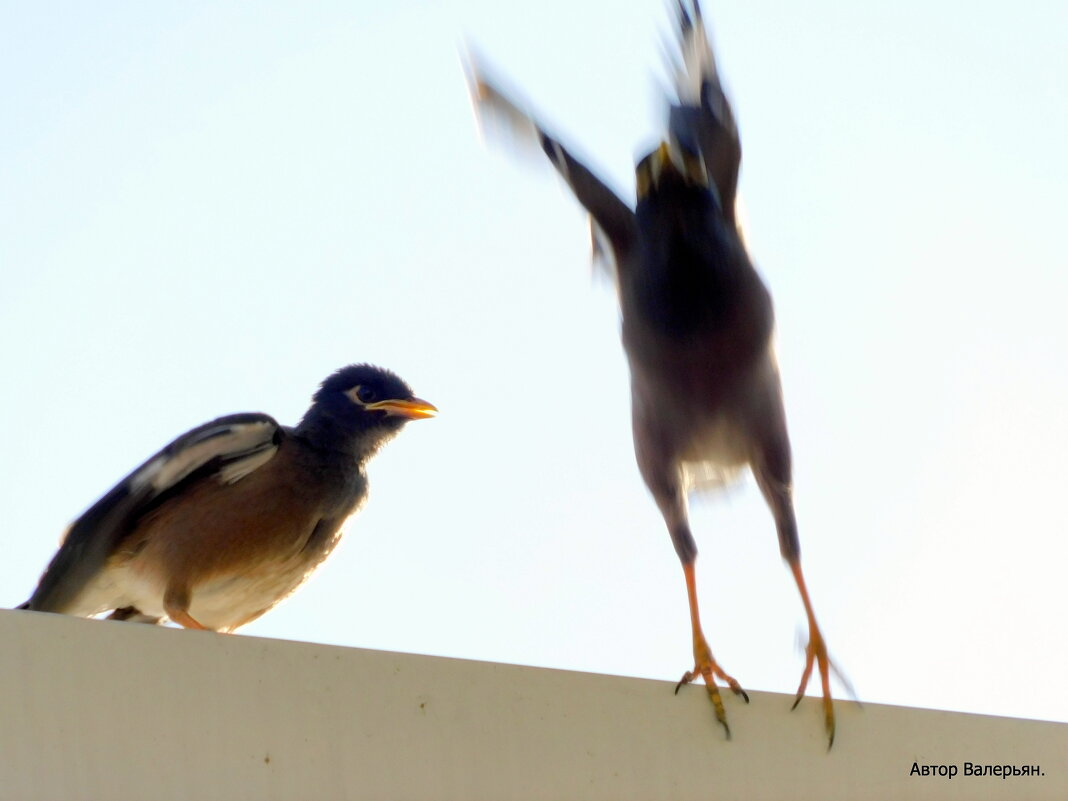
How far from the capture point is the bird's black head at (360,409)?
3.31 m

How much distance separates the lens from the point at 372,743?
178cm

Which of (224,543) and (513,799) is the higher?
(224,543)

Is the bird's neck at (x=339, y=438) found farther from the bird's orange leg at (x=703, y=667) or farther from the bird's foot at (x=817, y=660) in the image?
the bird's foot at (x=817, y=660)

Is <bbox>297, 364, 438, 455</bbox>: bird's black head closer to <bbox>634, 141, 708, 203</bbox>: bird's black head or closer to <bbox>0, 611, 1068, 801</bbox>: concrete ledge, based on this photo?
<bbox>634, 141, 708, 203</bbox>: bird's black head

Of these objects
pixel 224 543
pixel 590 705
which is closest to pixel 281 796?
pixel 590 705

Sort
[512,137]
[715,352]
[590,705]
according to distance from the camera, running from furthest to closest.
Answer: [512,137]
[715,352]
[590,705]

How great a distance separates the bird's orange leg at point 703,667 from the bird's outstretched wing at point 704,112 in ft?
3.10

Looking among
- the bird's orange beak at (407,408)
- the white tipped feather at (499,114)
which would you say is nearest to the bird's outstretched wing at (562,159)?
the white tipped feather at (499,114)

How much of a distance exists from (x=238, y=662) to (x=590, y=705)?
1.84 feet

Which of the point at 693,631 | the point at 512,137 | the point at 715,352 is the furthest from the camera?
the point at 512,137

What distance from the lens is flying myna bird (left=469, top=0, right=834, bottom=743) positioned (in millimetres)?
2932

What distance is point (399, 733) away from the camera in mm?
1799

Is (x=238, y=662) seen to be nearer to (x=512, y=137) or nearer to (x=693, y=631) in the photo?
(x=693, y=631)

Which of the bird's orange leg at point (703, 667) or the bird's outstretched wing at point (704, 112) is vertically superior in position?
the bird's outstretched wing at point (704, 112)
